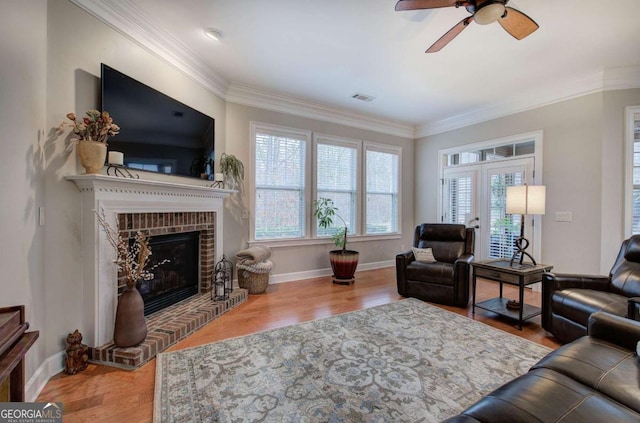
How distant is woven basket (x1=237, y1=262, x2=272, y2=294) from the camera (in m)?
3.76

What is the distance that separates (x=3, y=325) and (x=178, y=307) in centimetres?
205

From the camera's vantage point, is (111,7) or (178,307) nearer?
(111,7)

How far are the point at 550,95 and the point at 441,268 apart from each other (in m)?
2.96

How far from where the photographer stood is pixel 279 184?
173 inches

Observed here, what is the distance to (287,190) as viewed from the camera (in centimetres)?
447

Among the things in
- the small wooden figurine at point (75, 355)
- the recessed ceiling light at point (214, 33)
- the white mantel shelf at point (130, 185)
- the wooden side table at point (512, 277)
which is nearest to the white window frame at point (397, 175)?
the wooden side table at point (512, 277)

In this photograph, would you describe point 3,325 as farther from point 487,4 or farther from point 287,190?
point 287,190

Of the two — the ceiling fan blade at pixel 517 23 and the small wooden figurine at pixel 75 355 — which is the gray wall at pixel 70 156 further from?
the ceiling fan blade at pixel 517 23

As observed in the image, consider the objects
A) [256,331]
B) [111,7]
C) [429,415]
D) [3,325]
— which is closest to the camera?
[3,325]

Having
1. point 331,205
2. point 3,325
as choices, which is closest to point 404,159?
point 331,205

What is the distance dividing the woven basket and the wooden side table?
8.47 ft

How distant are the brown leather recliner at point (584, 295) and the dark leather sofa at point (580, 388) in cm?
86

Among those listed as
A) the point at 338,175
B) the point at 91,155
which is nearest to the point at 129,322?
the point at 91,155

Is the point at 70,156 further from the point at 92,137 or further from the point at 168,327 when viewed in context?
the point at 168,327
